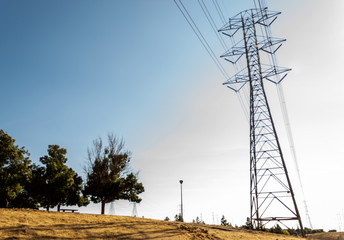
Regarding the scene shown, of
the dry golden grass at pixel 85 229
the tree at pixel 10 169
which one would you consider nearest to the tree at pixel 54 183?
the tree at pixel 10 169

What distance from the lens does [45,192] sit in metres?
33.9

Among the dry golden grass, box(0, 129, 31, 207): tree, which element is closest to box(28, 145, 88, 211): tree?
box(0, 129, 31, 207): tree

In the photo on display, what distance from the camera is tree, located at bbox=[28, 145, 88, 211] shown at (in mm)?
33781

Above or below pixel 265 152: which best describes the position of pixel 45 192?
below

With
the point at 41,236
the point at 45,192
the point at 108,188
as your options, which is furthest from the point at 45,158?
the point at 41,236

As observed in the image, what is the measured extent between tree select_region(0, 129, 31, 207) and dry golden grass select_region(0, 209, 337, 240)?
19.0m

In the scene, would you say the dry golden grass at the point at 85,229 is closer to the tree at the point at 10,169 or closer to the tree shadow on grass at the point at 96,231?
the tree shadow on grass at the point at 96,231

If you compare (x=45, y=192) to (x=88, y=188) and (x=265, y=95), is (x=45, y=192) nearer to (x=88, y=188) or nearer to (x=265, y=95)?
(x=88, y=188)

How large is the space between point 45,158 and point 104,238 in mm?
29194

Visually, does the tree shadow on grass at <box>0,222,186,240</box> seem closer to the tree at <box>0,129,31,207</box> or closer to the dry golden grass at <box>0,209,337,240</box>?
the dry golden grass at <box>0,209,337,240</box>

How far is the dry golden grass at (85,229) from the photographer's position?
10.6 metres

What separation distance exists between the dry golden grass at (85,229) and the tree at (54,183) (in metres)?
21.7

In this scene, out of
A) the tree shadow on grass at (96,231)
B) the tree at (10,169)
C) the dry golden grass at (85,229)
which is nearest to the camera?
the tree shadow on grass at (96,231)

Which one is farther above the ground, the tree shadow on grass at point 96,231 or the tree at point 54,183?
the tree at point 54,183
